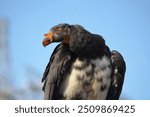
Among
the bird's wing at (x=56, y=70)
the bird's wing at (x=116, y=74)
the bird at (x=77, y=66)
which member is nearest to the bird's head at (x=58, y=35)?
the bird at (x=77, y=66)

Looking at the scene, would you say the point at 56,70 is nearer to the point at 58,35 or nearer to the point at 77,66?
the point at 77,66

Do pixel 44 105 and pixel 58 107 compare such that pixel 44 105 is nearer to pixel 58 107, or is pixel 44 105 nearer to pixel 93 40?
pixel 58 107

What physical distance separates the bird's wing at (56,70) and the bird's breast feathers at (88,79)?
0.44 feet

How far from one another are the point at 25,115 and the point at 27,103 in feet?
1.18

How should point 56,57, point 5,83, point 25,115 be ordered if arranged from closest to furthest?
point 25,115
point 56,57
point 5,83

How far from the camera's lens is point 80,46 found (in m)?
11.4

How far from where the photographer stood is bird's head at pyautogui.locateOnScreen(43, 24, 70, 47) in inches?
443

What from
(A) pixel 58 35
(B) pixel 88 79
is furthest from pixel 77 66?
(A) pixel 58 35

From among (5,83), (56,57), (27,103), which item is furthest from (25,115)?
(5,83)

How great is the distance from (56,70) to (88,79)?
544 mm

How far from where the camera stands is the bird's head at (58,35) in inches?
443

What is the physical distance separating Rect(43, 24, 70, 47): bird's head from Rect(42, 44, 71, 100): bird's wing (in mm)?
210

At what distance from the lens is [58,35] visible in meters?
11.3

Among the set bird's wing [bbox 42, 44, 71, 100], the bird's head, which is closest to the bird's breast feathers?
bird's wing [bbox 42, 44, 71, 100]
